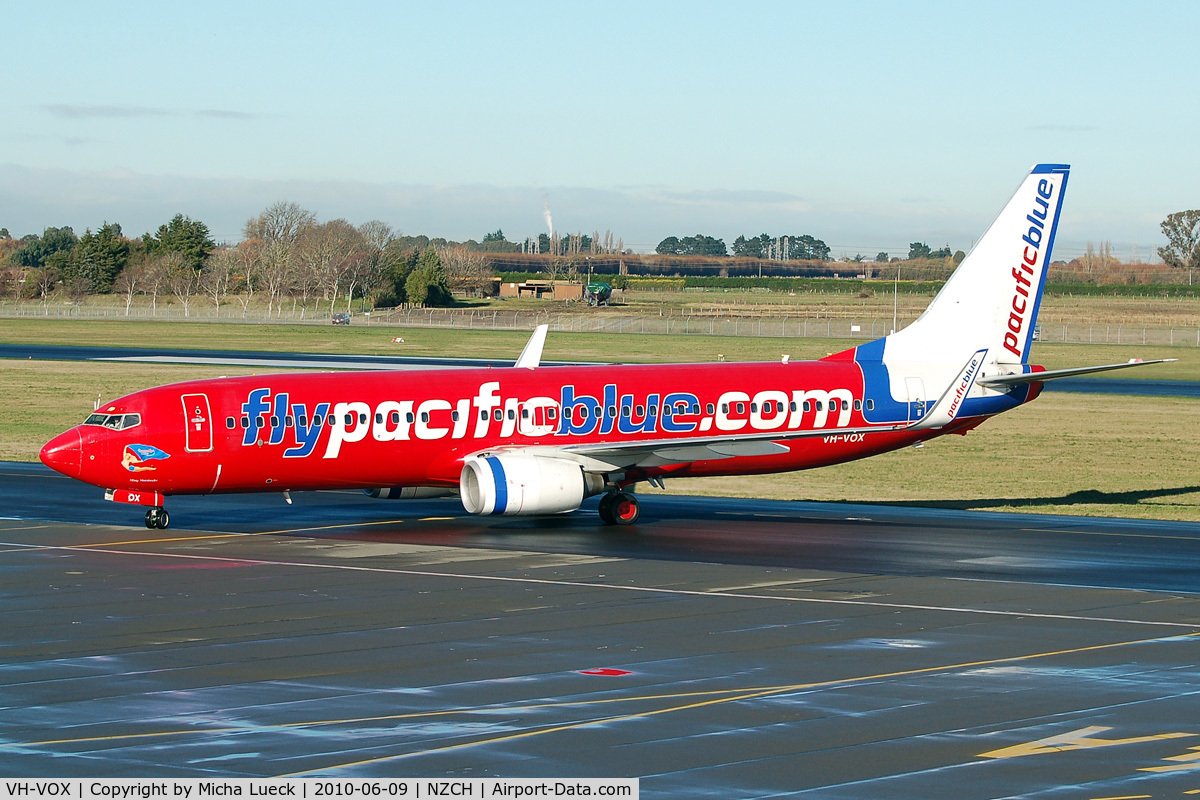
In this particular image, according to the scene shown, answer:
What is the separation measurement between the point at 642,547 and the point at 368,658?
13.3 metres

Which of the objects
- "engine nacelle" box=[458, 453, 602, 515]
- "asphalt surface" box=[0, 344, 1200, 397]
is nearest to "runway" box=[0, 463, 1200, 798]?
"engine nacelle" box=[458, 453, 602, 515]

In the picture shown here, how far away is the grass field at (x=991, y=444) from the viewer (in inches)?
1893

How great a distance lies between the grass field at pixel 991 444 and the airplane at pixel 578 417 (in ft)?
18.1

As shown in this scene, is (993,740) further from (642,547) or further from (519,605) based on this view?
(642,547)

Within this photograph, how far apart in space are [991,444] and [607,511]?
96.4 ft

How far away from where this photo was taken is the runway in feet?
54.1

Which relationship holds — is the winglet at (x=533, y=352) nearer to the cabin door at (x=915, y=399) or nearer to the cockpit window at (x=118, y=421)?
the cabin door at (x=915, y=399)

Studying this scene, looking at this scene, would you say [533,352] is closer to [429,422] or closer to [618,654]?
[429,422]

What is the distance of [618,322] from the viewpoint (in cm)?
16238

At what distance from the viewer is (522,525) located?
38844 mm

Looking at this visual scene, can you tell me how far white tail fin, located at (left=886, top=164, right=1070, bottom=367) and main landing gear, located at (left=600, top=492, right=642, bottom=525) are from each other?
9.95 m

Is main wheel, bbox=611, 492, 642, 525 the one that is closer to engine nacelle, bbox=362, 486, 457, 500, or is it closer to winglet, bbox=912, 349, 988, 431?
engine nacelle, bbox=362, 486, 457, 500

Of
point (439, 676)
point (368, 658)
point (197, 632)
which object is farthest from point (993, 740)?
point (197, 632)

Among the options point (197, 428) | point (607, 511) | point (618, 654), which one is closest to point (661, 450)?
point (607, 511)
